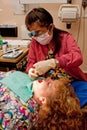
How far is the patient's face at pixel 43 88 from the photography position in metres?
1.34

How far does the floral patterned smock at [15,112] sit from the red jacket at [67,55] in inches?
18.3

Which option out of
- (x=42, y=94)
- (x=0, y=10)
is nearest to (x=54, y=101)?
(x=42, y=94)

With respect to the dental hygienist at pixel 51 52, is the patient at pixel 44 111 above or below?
below

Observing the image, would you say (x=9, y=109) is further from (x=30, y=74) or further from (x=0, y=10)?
(x=0, y=10)

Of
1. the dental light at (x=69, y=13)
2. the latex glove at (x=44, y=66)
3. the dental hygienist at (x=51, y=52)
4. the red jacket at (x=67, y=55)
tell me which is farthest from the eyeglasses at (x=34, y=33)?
the dental light at (x=69, y=13)

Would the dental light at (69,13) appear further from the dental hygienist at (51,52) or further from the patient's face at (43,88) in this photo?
the patient's face at (43,88)

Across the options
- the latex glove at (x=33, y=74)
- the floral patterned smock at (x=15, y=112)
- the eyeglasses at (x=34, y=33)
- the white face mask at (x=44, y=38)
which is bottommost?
the floral patterned smock at (x=15, y=112)

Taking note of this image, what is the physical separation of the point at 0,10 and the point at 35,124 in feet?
6.98

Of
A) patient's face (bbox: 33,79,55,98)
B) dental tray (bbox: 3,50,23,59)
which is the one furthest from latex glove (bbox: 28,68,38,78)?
dental tray (bbox: 3,50,23,59)

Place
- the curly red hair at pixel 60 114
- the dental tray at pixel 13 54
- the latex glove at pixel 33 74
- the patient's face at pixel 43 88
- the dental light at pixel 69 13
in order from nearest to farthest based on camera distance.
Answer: the curly red hair at pixel 60 114
the patient's face at pixel 43 88
the latex glove at pixel 33 74
the dental tray at pixel 13 54
the dental light at pixel 69 13

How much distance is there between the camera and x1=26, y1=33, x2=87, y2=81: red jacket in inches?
64.7

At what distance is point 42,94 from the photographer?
1.37 metres

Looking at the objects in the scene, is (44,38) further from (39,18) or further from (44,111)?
(44,111)

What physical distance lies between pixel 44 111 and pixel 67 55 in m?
0.58
